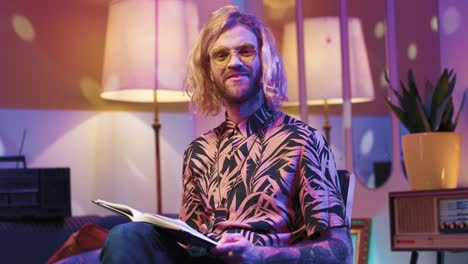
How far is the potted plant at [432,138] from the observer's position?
2951mm

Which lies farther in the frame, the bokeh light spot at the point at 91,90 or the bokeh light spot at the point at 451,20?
the bokeh light spot at the point at 91,90

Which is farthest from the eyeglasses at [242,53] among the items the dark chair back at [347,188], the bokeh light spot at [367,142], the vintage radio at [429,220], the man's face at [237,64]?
the bokeh light spot at [367,142]

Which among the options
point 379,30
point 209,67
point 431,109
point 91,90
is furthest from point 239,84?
point 91,90

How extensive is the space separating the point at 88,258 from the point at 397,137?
5.08 ft

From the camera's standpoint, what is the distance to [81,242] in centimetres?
259

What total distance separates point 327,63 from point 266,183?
200 cm

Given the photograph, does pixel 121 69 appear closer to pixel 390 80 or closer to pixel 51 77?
pixel 51 77

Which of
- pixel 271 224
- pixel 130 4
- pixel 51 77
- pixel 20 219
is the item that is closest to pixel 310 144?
pixel 271 224

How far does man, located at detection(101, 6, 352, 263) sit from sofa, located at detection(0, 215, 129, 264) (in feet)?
3.36

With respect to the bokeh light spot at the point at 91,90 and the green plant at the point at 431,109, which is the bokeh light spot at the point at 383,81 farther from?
the bokeh light spot at the point at 91,90

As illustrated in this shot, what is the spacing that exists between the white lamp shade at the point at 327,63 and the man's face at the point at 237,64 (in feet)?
6.04

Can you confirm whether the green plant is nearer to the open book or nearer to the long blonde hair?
the long blonde hair

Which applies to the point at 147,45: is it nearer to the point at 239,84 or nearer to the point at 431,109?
the point at 431,109

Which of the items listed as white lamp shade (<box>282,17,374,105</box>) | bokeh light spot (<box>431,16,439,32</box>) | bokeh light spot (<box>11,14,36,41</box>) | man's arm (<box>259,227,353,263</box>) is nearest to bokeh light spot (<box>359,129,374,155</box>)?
white lamp shade (<box>282,17,374,105</box>)
